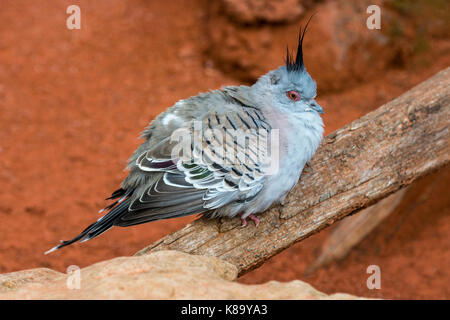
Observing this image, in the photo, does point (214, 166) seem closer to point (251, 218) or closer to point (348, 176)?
point (251, 218)

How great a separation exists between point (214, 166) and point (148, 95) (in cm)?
442

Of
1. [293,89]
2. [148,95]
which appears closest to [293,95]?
[293,89]

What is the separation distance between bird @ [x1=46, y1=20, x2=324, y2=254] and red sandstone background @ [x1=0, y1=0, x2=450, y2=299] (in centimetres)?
220

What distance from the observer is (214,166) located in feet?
11.3

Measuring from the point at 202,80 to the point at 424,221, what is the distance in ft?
12.9

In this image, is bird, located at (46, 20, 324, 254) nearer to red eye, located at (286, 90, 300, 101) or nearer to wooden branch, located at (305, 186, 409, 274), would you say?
red eye, located at (286, 90, 300, 101)

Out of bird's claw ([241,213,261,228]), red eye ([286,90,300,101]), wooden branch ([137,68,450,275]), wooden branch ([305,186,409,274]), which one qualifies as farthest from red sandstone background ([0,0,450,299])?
red eye ([286,90,300,101])

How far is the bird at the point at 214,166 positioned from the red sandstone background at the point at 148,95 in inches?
86.7

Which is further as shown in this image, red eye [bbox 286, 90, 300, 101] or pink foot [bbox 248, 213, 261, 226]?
red eye [bbox 286, 90, 300, 101]

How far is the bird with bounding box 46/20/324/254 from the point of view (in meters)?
3.41

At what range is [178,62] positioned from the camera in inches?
319

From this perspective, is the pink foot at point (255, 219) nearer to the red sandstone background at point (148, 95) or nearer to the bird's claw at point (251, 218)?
the bird's claw at point (251, 218)

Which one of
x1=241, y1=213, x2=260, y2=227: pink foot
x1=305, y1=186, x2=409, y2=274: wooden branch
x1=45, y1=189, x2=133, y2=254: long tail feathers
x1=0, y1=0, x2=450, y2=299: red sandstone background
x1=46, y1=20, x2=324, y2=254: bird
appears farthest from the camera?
x1=0, y1=0, x2=450, y2=299: red sandstone background

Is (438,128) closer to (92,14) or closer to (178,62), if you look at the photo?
(178,62)
